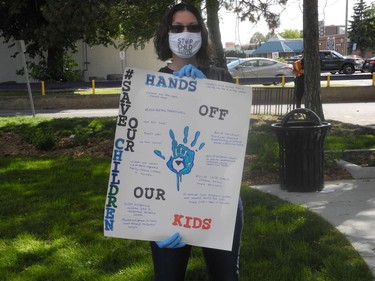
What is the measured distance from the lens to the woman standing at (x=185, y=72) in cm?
269

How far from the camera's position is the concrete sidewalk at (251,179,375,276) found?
184 inches

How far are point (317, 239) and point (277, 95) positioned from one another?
42.3ft

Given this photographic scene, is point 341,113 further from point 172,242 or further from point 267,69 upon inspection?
point 172,242

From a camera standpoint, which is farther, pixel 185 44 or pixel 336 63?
pixel 336 63

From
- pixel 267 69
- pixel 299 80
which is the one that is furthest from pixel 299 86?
pixel 267 69

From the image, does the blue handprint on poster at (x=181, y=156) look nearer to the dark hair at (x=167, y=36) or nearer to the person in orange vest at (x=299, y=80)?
the dark hair at (x=167, y=36)

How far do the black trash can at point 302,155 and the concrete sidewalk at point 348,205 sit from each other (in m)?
0.12

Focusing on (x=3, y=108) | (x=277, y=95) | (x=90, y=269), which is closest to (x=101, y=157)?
(x=90, y=269)

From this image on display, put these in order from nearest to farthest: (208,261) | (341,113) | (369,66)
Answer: (208,261) → (341,113) → (369,66)

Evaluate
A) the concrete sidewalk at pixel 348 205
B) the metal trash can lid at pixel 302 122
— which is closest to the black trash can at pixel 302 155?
the metal trash can lid at pixel 302 122

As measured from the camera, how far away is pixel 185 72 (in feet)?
8.64

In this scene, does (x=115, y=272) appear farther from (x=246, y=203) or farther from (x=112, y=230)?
(x=246, y=203)

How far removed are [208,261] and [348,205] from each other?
3.59 m

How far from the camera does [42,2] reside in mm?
27391
